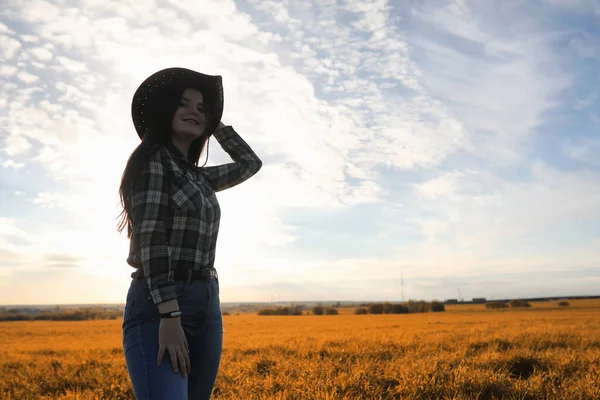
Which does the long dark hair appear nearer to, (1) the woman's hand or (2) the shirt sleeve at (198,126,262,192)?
(2) the shirt sleeve at (198,126,262,192)

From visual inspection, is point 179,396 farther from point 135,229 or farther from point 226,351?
point 226,351

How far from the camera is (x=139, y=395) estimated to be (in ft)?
6.33

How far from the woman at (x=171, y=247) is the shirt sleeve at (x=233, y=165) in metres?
0.13

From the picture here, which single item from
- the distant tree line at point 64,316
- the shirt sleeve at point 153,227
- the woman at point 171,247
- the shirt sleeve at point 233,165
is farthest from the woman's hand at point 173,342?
the distant tree line at point 64,316

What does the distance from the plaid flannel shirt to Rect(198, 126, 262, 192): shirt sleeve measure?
0.33 metres

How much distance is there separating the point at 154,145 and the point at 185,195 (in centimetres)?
33

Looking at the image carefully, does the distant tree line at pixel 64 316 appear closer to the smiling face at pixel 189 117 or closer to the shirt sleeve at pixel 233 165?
the shirt sleeve at pixel 233 165

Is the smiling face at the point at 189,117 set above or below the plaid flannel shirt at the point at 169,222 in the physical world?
above

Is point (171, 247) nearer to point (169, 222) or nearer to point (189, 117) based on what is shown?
point (169, 222)

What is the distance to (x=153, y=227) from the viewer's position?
1.99 metres

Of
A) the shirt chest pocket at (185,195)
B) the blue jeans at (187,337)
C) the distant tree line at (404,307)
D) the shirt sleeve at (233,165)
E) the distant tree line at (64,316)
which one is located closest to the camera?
the blue jeans at (187,337)

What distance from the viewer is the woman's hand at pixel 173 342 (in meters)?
1.92

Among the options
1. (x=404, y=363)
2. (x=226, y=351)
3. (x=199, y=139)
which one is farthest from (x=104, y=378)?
(x=199, y=139)

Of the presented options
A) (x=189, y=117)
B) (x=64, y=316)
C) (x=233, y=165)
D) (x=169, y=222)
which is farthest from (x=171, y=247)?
(x=64, y=316)
